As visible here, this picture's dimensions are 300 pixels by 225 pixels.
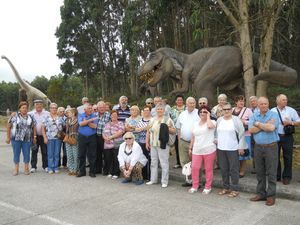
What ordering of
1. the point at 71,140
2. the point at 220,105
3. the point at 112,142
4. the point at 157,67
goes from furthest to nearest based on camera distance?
the point at 157,67, the point at 71,140, the point at 112,142, the point at 220,105

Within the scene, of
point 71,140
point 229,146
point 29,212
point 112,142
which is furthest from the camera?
point 71,140

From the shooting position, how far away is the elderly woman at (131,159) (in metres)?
6.58

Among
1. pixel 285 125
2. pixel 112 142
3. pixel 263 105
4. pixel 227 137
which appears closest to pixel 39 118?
pixel 112 142

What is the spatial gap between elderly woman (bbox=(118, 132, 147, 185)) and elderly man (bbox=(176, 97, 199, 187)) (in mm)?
781

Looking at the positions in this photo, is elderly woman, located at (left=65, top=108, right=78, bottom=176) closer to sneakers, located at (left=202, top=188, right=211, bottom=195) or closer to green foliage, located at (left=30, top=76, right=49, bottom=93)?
sneakers, located at (left=202, top=188, right=211, bottom=195)

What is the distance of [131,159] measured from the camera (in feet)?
21.6

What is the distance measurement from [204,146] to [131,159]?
149 cm

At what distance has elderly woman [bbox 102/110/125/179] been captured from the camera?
7082 mm

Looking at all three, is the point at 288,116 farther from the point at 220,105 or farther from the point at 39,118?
the point at 39,118

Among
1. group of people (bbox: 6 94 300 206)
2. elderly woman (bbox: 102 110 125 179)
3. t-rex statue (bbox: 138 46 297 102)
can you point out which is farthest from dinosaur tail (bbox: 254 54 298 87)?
elderly woman (bbox: 102 110 125 179)

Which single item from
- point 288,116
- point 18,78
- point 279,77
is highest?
point 18,78

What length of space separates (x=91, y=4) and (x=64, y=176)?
23952 mm

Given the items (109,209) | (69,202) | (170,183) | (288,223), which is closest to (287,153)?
(288,223)

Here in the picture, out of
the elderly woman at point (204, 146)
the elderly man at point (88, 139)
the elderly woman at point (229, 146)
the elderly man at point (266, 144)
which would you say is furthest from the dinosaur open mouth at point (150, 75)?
the elderly man at point (266, 144)
